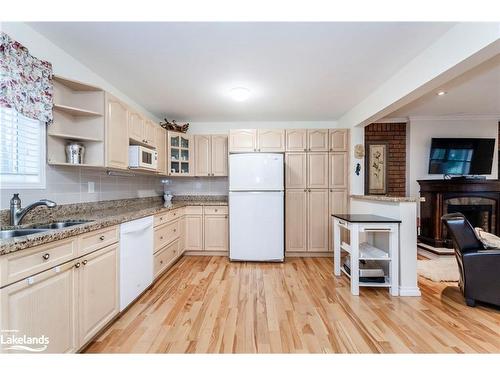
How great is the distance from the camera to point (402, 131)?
4.73 meters

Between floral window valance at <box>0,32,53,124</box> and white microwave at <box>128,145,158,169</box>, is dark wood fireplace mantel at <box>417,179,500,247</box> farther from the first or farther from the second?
floral window valance at <box>0,32,53,124</box>

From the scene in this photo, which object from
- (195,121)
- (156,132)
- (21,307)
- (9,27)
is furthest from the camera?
(195,121)

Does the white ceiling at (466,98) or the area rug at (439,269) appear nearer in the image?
the white ceiling at (466,98)

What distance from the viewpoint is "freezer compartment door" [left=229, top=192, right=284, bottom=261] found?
12.1 feet

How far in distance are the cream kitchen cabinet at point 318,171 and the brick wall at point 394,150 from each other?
4.56 feet

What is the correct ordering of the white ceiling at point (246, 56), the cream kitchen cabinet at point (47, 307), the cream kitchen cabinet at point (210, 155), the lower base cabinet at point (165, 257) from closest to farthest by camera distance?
1. the cream kitchen cabinet at point (47, 307)
2. the white ceiling at point (246, 56)
3. the lower base cabinet at point (165, 257)
4. the cream kitchen cabinet at point (210, 155)

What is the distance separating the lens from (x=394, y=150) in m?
4.73

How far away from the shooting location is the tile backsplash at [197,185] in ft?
14.8

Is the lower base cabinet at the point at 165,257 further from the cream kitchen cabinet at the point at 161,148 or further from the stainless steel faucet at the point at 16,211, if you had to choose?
the stainless steel faucet at the point at 16,211

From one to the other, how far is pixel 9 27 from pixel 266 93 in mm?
2391

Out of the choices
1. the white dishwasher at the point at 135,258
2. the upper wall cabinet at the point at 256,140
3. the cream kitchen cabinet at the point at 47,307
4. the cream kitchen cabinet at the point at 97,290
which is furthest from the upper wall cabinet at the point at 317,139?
the cream kitchen cabinet at the point at 47,307

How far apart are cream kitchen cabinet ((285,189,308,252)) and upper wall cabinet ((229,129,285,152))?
802 mm

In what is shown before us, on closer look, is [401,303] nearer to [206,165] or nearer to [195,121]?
[206,165]
